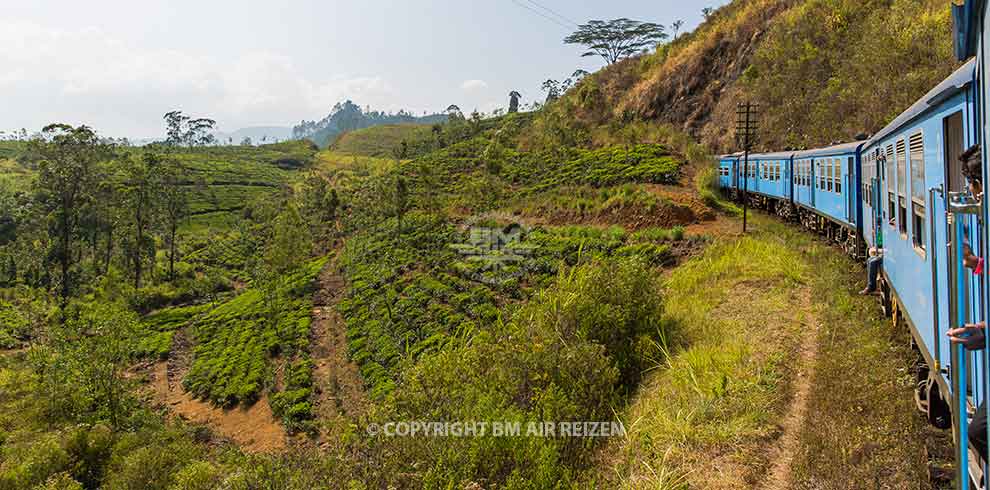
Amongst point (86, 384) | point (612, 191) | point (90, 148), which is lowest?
point (86, 384)

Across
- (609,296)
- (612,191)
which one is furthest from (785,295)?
(612,191)

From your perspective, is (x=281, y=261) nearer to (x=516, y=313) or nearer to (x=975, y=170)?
(x=516, y=313)

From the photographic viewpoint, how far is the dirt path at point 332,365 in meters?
19.0

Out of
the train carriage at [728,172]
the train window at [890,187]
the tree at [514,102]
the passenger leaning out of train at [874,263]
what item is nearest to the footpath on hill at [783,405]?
the passenger leaning out of train at [874,263]

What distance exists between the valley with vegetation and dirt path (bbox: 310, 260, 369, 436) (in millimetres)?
148

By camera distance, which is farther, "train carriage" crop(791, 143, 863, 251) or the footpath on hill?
"train carriage" crop(791, 143, 863, 251)

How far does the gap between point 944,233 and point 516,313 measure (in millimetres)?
6327

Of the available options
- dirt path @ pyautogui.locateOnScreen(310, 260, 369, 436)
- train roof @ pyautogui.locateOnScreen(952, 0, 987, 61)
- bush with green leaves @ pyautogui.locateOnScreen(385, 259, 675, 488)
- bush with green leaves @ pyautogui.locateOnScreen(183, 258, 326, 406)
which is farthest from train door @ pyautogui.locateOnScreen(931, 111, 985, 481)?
bush with green leaves @ pyautogui.locateOnScreen(183, 258, 326, 406)

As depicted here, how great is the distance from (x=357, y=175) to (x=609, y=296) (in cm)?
6787

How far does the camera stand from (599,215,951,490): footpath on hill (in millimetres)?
4902

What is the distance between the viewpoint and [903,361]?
655 centimetres

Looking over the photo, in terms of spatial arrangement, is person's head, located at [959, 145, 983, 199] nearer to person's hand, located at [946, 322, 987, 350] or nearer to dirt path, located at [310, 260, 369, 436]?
person's hand, located at [946, 322, 987, 350]

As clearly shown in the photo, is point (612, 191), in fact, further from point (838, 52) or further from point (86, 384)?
point (86, 384)

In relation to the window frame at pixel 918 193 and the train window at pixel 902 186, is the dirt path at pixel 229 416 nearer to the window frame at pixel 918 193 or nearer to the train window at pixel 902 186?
the train window at pixel 902 186
